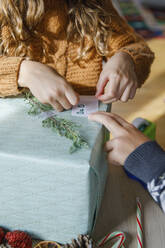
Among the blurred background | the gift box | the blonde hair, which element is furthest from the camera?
the blurred background

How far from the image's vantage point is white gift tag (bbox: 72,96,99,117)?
2.09 ft

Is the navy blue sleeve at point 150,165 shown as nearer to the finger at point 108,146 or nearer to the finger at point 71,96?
the finger at point 108,146

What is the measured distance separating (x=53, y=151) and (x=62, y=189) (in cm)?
9

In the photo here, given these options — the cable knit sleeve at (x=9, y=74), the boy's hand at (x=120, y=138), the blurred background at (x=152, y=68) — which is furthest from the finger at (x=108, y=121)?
the blurred background at (x=152, y=68)

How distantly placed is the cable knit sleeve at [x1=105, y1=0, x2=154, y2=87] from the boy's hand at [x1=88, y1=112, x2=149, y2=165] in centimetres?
24

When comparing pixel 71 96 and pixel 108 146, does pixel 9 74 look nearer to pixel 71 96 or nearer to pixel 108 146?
pixel 71 96

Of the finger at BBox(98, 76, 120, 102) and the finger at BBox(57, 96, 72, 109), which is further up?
the finger at BBox(98, 76, 120, 102)

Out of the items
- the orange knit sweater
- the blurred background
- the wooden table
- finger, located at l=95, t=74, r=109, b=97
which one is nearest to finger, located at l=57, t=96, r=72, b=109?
finger, located at l=95, t=74, r=109, b=97

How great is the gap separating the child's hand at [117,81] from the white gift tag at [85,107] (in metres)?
0.02

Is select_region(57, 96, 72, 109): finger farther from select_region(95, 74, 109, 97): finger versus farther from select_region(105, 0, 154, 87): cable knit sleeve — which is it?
select_region(105, 0, 154, 87): cable knit sleeve

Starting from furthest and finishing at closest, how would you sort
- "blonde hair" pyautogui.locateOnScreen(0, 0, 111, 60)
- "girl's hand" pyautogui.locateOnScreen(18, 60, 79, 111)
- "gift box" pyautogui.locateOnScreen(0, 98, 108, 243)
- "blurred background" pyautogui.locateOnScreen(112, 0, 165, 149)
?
"blurred background" pyautogui.locateOnScreen(112, 0, 165, 149) < "blonde hair" pyautogui.locateOnScreen(0, 0, 111, 60) < "girl's hand" pyautogui.locateOnScreen(18, 60, 79, 111) < "gift box" pyautogui.locateOnScreen(0, 98, 108, 243)

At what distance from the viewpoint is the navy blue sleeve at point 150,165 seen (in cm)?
58

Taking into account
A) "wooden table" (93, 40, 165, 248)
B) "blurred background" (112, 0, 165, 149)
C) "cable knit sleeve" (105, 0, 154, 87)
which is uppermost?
"cable knit sleeve" (105, 0, 154, 87)

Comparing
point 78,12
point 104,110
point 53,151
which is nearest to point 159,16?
point 78,12
